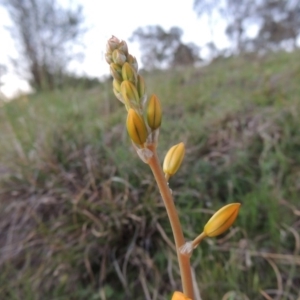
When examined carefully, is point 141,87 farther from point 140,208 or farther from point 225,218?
point 140,208

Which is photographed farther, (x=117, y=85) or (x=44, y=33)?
(x=44, y=33)

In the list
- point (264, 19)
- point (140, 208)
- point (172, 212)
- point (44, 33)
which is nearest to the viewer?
point (172, 212)

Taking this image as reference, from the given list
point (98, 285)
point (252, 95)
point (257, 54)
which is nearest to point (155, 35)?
point (257, 54)

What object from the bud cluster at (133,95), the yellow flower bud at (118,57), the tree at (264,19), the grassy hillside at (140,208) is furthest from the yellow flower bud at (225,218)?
the tree at (264,19)

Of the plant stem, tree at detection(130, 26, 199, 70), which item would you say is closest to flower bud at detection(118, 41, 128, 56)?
the plant stem

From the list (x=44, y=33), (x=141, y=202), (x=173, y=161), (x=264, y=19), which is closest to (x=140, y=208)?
(x=141, y=202)

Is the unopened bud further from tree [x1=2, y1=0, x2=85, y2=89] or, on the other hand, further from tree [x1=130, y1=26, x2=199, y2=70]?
tree [x1=130, y1=26, x2=199, y2=70]

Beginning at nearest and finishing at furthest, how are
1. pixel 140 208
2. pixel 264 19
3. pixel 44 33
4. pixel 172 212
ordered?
1. pixel 172 212
2. pixel 140 208
3. pixel 44 33
4. pixel 264 19

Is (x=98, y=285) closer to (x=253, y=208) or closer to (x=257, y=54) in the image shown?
(x=253, y=208)

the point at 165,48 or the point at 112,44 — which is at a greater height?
the point at 165,48
